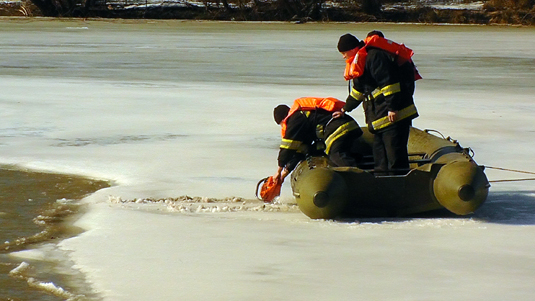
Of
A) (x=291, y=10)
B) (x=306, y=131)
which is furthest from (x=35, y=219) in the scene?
(x=291, y=10)

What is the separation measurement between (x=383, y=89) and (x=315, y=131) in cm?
61

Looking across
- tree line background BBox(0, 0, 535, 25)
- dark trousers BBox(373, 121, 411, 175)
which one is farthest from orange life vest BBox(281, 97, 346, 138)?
tree line background BBox(0, 0, 535, 25)

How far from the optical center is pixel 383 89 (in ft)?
17.8

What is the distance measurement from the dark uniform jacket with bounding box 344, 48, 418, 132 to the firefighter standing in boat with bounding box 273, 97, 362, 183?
135mm

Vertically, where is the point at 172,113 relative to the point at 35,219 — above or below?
below

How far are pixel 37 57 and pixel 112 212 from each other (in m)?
13.2

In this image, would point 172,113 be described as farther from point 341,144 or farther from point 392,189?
point 392,189

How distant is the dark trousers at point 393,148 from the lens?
219 inches

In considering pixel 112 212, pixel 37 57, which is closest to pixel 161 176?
pixel 112 212

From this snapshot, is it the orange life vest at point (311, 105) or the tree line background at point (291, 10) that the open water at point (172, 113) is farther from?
the tree line background at point (291, 10)

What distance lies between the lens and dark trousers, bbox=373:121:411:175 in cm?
555

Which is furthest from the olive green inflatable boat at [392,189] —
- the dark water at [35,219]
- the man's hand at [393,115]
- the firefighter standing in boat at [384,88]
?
the dark water at [35,219]

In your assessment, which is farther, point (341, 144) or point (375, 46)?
point (341, 144)

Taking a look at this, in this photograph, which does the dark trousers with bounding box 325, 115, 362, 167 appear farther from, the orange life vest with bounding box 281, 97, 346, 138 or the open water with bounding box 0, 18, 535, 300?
the open water with bounding box 0, 18, 535, 300
